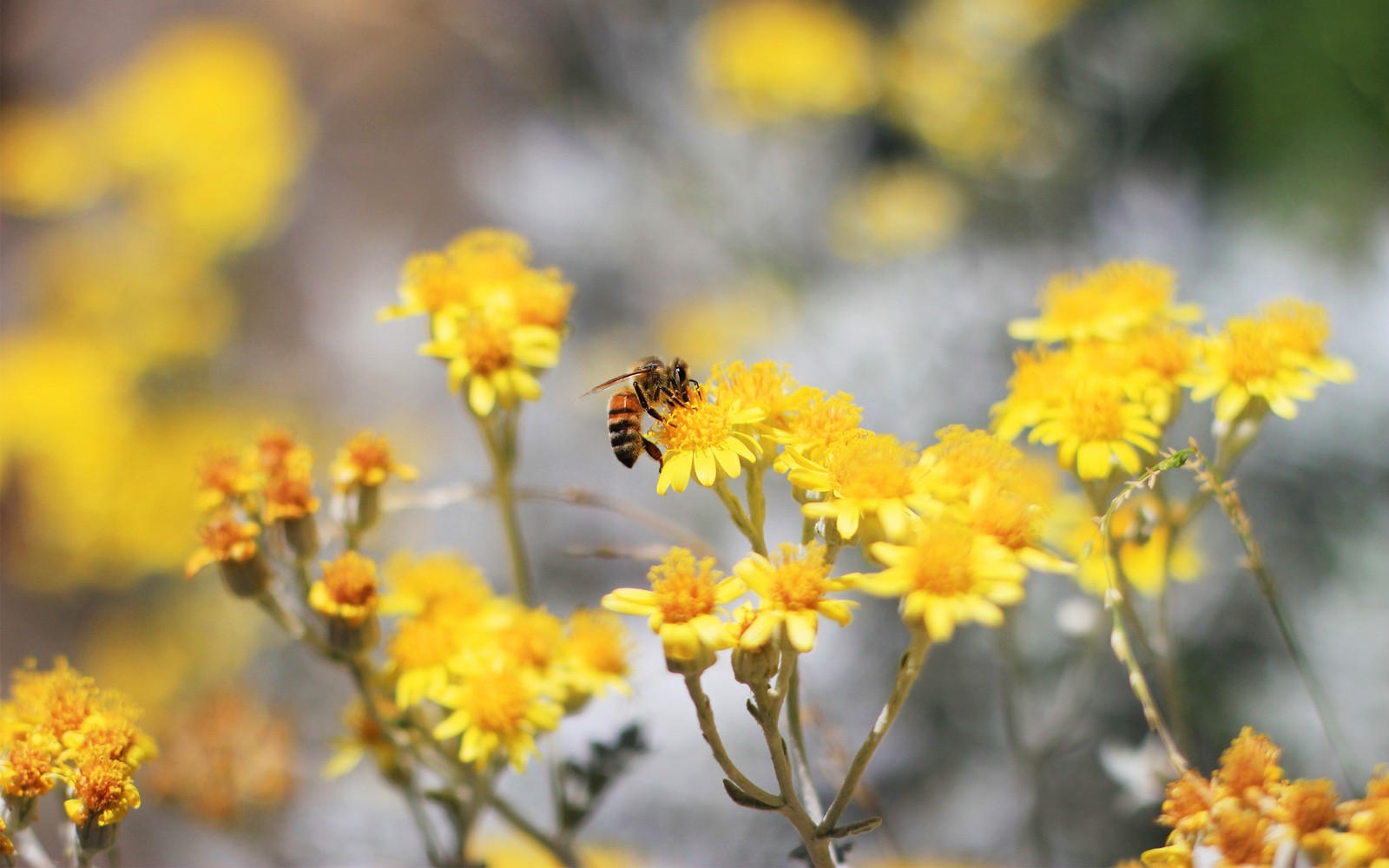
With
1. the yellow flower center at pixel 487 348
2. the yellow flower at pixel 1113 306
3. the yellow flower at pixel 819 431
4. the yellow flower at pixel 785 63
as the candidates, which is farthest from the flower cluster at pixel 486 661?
the yellow flower at pixel 785 63

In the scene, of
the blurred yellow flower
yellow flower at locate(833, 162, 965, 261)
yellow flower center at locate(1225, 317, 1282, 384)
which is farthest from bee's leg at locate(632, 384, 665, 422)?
the blurred yellow flower

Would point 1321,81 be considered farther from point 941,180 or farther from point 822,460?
point 822,460

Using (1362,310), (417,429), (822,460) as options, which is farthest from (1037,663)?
(417,429)

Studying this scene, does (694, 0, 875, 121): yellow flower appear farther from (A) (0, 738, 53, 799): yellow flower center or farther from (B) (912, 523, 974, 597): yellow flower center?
(A) (0, 738, 53, 799): yellow flower center

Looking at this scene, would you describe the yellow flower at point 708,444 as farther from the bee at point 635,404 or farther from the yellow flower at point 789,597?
the bee at point 635,404

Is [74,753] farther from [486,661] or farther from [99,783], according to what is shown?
[486,661]
